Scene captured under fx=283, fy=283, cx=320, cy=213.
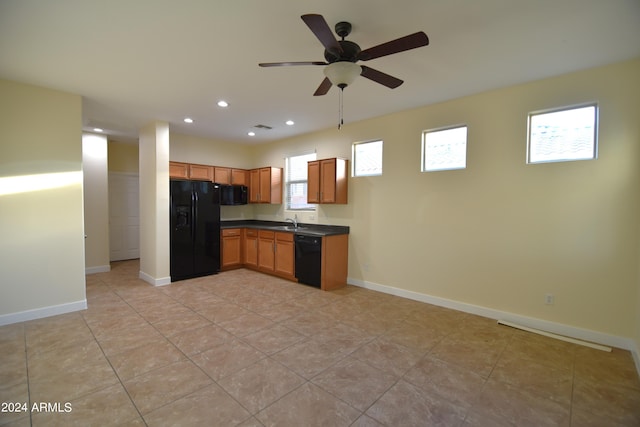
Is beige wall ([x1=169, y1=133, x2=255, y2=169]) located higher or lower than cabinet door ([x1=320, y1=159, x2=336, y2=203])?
higher

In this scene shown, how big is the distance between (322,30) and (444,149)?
2801 mm

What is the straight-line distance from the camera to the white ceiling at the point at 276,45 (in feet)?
6.66

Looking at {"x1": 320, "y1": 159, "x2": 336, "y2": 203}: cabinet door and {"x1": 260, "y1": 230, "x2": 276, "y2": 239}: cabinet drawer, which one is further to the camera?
{"x1": 260, "y1": 230, "x2": 276, "y2": 239}: cabinet drawer

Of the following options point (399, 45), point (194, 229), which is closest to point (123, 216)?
point (194, 229)

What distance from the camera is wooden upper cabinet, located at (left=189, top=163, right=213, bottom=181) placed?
5.74 metres

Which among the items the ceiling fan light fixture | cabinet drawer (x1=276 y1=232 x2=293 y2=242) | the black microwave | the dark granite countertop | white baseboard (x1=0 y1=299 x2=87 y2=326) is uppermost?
the ceiling fan light fixture

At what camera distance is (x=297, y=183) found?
6.01 metres

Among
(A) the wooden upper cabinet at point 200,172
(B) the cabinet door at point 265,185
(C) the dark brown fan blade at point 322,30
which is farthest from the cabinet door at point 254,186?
(C) the dark brown fan blade at point 322,30

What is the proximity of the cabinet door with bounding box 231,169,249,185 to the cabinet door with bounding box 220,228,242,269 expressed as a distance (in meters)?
1.16

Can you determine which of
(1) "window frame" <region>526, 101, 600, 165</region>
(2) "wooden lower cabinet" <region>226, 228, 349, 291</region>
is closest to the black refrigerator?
(2) "wooden lower cabinet" <region>226, 228, 349, 291</region>

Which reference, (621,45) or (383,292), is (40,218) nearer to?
(383,292)

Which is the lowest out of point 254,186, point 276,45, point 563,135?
point 254,186

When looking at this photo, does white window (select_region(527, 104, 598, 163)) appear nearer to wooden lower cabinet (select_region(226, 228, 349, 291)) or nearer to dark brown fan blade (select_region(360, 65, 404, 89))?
dark brown fan blade (select_region(360, 65, 404, 89))

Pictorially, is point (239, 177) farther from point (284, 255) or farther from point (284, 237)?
point (284, 255)
